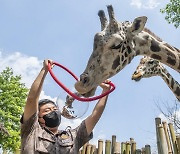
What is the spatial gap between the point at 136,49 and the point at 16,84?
→ 15.2 meters

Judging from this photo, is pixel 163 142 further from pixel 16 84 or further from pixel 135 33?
pixel 16 84

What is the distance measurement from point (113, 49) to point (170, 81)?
1.86 metres

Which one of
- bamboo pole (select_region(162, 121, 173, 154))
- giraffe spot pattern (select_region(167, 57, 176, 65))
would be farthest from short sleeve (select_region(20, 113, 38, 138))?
bamboo pole (select_region(162, 121, 173, 154))

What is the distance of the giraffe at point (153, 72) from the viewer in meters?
4.68

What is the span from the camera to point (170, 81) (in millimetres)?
4789

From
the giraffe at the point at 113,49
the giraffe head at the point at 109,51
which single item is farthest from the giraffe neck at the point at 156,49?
the giraffe head at the point at 109,51

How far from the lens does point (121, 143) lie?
19.6 ft

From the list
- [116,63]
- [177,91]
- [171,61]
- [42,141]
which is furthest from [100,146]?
[42,141]

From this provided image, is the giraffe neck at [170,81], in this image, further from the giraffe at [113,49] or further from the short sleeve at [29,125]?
the short sleeve at [29,125]

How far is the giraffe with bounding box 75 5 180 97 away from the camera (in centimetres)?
305

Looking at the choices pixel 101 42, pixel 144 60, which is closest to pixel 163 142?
pixel 144 60

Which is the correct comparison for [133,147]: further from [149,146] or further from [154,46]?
[154,46]

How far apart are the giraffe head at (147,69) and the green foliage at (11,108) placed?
11.9 meters

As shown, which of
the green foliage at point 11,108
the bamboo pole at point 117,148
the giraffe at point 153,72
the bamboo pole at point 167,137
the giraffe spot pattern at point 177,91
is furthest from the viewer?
the green foliage at point 11,108
